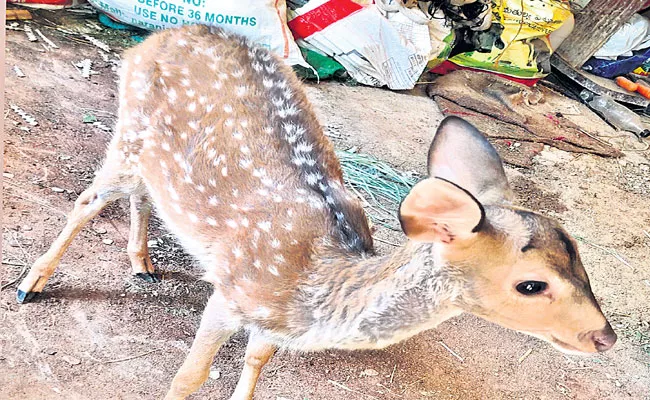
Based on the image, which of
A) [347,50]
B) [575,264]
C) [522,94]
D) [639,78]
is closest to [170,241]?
[575,264]

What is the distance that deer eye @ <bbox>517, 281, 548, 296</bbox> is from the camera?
1828 millimetres

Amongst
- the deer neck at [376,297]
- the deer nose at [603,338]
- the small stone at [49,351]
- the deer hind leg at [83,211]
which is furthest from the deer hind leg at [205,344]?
the deer nose at [603,338]

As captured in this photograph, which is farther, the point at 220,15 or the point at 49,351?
the point at 220,15

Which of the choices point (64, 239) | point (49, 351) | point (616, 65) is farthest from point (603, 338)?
point (616, 65)

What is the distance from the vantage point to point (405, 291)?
196cm

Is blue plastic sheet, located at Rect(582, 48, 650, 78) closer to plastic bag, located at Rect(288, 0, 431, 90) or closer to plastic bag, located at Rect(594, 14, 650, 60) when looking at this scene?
plastic bag, located at Rect(594, 14, 650, 60)

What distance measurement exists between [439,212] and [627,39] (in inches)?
230

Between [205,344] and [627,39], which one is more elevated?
[205,344]

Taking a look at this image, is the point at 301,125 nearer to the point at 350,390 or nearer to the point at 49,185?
the point at 350,390

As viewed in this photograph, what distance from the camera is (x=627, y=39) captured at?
678 cm

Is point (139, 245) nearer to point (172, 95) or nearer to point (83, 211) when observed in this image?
point (83, 211)

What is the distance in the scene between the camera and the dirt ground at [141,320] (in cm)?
254

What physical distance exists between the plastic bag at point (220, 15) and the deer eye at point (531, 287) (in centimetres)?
298

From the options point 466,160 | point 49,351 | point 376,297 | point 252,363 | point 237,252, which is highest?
point 466,160
